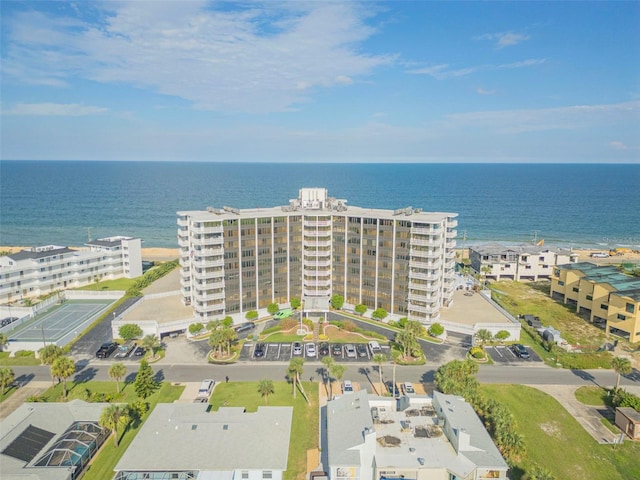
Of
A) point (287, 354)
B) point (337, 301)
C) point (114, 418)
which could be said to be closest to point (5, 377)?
point (114, 418)

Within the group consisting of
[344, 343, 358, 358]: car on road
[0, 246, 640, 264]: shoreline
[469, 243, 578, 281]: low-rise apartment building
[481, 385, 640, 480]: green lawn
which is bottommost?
[481, 385, 640, 480]: green lawn

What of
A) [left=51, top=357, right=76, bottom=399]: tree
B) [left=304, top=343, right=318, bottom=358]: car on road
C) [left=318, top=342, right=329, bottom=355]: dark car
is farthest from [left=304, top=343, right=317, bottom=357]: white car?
[left=51, top=357, right=76, bottom=399]: tree

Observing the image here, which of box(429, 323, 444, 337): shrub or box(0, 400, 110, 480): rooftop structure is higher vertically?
box(429, 323, 444, 337): shrub

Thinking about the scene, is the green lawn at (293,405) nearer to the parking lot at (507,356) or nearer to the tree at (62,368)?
the tree at (62,368)

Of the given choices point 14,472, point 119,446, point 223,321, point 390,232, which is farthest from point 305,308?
point 14,472

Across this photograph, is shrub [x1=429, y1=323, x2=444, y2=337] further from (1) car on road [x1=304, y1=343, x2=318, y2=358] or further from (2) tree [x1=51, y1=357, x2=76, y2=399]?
(2) tree [x1=51, y1=357, x2=76, y2=399]

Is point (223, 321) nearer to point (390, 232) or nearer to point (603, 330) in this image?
point (390, 232)
